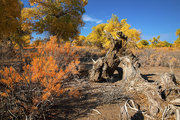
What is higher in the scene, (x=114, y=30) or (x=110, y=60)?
(x=114, y=30)

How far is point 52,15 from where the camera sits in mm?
10164

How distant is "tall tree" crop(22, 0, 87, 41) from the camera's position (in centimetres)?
918

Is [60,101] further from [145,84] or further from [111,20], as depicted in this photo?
[111,20]

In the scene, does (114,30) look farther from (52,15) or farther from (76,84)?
(76,84)

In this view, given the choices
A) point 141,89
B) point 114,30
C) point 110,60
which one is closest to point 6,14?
point 110,60

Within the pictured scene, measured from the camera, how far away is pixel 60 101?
2.71m

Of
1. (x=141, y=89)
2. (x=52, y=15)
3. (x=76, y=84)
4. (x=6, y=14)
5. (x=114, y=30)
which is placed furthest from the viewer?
(x=114, y=30)

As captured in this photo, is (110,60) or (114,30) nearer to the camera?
(110,60)

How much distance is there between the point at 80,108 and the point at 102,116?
59cm

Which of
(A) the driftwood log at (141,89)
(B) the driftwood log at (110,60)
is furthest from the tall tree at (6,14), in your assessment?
(A) the driftwood log at (141,89)

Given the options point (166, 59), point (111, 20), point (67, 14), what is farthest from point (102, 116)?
point (111, 20)

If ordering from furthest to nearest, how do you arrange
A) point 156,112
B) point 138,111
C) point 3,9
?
1. point 3,9
2. point 138,111
3. point 156,112

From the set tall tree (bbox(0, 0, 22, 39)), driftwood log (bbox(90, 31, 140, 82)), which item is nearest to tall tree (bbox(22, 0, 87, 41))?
tall tree (bbox(0, 0, 22, 39))

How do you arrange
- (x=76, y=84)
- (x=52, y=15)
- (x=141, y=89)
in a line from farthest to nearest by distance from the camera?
(x=52, y=15)
(x=76, y=84)
(x=141, y=89)
